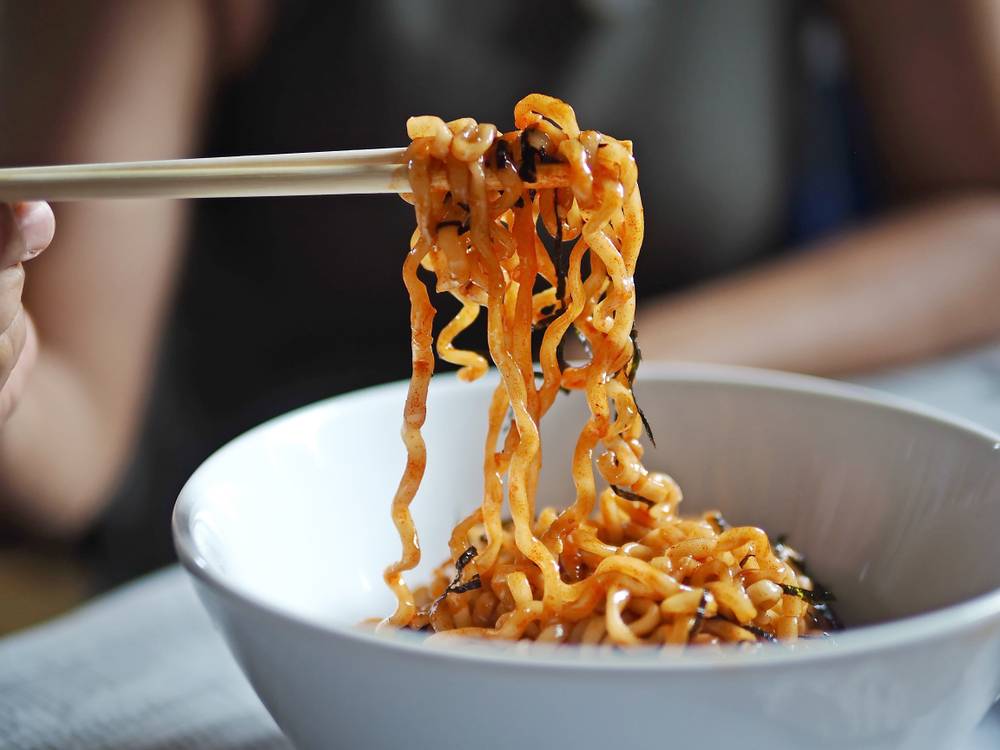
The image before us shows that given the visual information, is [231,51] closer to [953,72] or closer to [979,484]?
[953,72]

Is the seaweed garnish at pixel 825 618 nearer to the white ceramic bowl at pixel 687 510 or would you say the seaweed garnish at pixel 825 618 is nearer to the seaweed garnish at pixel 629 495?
the white ceramic bowl at pixel 687 510

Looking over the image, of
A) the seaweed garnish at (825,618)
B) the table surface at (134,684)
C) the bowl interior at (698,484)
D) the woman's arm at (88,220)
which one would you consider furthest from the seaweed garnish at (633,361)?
the woman's arm at (88,220)

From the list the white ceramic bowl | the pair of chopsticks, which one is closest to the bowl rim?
the white ceramic bowl

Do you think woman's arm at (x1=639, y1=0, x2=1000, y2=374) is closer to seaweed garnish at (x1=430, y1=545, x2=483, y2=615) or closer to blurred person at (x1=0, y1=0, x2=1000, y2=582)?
blurred person at (x1=0, y1=0, x2=1000, y2=582)

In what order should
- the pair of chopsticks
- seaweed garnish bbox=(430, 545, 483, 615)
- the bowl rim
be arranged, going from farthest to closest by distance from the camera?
1. seaweed garnish bbox=(430, 545, 483, 615)
2. the pair of chopsticks
3. the bowl rim

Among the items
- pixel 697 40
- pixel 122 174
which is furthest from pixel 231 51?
pixel 122 174

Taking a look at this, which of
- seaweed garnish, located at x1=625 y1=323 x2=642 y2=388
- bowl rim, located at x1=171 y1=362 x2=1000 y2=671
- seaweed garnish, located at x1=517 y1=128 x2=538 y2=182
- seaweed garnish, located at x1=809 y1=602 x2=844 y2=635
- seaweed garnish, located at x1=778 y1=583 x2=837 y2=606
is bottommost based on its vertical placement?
seaweed garnish, located at x1=809 y1=602 x2=844 y2=635
